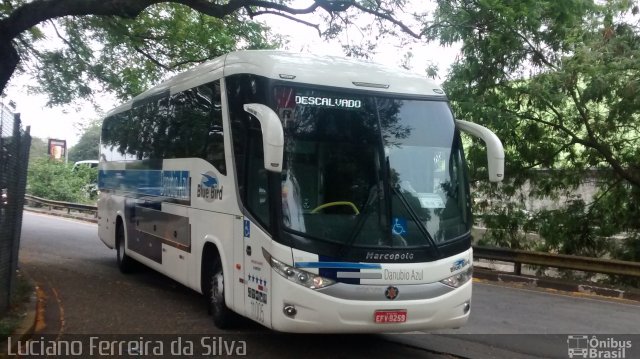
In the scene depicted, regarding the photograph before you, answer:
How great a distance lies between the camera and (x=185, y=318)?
804 cm

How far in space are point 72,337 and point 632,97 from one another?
1082 cm

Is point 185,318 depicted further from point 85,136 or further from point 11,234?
point 85,136

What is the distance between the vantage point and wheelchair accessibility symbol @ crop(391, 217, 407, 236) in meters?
5.90

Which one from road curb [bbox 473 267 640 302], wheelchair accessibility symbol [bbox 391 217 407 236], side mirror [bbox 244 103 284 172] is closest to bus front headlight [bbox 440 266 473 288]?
wheelchair accessibility symbol [bbox 391 217 407 236]

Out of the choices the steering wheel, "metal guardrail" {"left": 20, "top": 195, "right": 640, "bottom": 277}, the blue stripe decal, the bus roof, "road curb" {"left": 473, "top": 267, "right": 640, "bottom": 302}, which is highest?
the bus roof

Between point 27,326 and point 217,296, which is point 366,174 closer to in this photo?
point 217,296

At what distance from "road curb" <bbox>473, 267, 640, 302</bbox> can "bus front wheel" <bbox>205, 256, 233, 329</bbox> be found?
7.09m

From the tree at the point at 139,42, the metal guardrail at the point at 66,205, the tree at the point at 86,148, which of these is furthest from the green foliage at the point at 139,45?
the tree at the point at 86,148

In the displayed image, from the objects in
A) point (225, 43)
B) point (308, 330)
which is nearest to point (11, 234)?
point (308, 330)

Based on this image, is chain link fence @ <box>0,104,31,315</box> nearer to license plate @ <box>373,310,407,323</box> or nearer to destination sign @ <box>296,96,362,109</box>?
destination sign @ <box>296,96,362,109</box>

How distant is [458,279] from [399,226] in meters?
0.90

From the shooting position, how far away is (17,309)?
7656 millimetres

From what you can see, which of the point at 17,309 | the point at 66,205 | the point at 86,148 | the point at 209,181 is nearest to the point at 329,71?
the point at 209,181

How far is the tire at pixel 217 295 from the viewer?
7.25m
